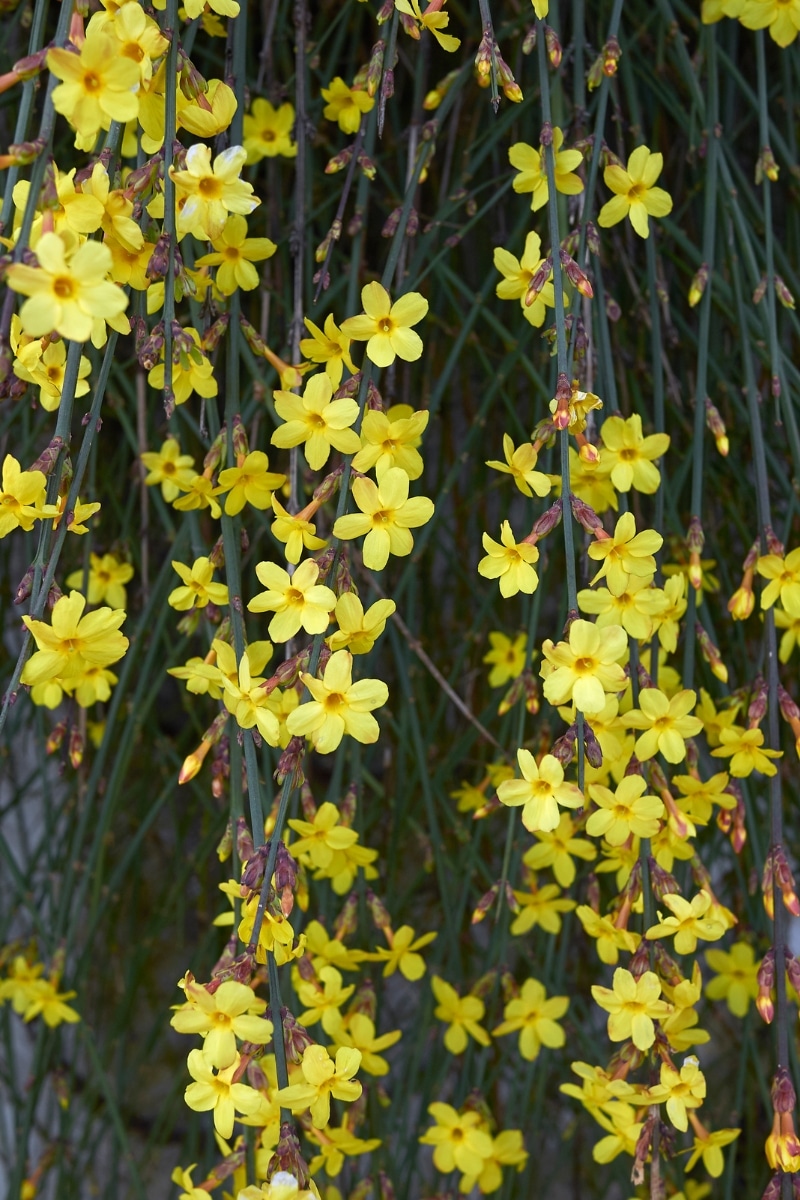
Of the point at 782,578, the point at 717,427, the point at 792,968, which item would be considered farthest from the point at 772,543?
the point at 792,968

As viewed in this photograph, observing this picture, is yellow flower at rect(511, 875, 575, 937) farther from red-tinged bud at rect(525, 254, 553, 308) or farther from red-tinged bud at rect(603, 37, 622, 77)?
red-tinged bud at rect(603, 37, 622, 77)

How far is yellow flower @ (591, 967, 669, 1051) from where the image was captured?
2.71ft

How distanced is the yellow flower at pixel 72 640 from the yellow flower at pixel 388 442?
0.20 m

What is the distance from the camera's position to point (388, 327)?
820 millimetres

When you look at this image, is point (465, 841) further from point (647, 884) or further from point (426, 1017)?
point (647, 884)

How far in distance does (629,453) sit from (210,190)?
411mm

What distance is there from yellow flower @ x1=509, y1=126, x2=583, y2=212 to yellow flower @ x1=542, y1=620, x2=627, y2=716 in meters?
0.34

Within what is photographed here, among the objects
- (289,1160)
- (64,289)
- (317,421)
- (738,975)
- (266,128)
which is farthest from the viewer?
(738,975)

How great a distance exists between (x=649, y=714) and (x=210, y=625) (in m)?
0.43

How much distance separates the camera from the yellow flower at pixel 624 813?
0.84 metres

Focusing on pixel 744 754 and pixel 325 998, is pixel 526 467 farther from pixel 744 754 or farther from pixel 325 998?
pixel 325 998

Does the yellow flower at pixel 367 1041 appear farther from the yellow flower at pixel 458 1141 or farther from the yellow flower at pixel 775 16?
the yellow flower at pixel 775 16

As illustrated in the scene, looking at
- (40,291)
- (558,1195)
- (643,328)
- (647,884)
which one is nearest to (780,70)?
(643,328)

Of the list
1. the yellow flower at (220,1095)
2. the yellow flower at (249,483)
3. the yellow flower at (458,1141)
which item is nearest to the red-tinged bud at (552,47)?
the yellow flower at (249,483)
